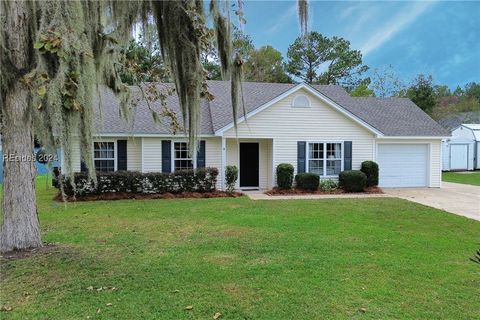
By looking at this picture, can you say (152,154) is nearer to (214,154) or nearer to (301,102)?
(214,154)

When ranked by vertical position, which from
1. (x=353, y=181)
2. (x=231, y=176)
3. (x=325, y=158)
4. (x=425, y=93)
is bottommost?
(x=353, y=181)

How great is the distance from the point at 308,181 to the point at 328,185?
3.12ft

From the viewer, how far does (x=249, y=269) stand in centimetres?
498

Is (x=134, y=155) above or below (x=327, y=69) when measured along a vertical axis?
below

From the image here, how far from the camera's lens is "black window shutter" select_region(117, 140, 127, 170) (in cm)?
1356

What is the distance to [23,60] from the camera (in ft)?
16.5

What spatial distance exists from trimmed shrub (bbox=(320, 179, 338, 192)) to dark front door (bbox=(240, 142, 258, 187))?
268 centimetres

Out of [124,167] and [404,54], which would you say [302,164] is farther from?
[404,54]

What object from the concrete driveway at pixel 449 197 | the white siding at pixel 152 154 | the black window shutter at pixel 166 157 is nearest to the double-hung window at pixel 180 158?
the black window shutter at pixel 166 157

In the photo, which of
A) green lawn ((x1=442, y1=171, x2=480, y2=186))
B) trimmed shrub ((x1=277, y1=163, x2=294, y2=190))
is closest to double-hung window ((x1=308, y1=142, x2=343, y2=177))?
trimmed shrub ((x1=277, y1=163, x2=294, y2=190))

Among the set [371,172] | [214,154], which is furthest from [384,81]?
[214,154]

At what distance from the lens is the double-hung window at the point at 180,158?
13930 millimetres

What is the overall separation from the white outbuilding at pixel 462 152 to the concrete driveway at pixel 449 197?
9.85m

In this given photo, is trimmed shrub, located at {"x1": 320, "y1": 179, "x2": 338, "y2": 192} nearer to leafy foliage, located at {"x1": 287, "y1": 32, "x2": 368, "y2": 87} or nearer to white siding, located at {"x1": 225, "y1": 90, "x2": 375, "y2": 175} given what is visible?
white siding, located at {"x1": 225, "y1": 90, "x2": 375, "y2": 175}
